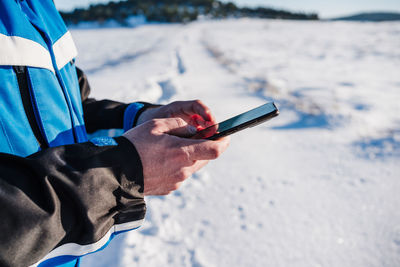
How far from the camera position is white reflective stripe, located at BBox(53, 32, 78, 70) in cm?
87

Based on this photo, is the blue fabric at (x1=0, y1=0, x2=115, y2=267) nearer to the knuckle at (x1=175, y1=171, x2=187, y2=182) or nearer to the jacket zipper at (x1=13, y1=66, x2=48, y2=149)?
the jacket zipper at (x1=13, y1=66, x2=48, y2=149)

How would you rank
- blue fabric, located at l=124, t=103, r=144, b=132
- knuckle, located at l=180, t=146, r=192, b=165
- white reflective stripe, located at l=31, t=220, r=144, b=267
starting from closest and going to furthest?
1. white reflective stripe, located at l=31, t=220, r=144, b=267
2. knuckle, located at l=180, t=146, r=192, b=165
3. blue fabric, located at l=124, t=103, r=144, b=132

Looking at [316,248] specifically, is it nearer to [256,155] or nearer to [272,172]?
[272,172]

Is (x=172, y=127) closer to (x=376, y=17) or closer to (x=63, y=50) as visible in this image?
(x=63, y=50)

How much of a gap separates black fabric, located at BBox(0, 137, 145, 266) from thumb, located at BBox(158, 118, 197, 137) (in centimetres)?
14

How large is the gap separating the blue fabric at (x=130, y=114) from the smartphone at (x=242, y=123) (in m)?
0.47

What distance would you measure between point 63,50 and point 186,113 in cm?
57

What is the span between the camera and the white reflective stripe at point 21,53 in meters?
0.66

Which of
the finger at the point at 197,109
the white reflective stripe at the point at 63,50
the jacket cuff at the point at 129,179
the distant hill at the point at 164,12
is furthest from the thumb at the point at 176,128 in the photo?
the distant hill at the point at 164,12

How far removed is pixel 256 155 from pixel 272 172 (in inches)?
12.0

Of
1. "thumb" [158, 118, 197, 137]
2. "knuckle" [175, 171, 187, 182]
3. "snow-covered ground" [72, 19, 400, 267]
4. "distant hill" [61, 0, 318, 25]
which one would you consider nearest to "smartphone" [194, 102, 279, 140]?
"thumb" [158, 118, 197, 137]

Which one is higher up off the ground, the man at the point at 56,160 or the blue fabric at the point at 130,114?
the man at the point at 56,160

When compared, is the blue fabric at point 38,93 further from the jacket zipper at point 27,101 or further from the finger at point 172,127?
the finger at point 172,127

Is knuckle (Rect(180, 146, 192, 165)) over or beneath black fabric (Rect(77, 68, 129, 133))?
over
